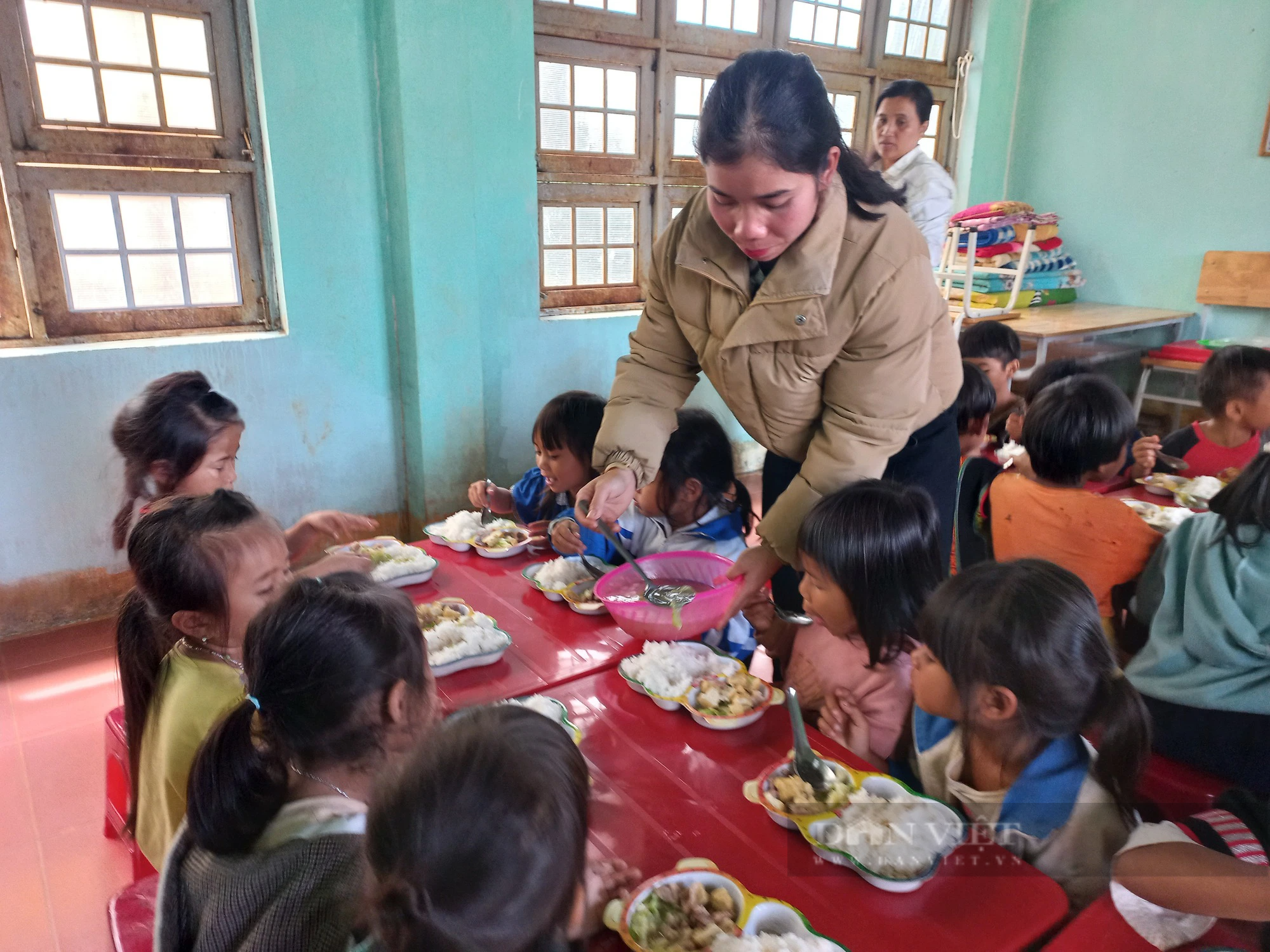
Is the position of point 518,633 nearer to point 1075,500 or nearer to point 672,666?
point 672,666

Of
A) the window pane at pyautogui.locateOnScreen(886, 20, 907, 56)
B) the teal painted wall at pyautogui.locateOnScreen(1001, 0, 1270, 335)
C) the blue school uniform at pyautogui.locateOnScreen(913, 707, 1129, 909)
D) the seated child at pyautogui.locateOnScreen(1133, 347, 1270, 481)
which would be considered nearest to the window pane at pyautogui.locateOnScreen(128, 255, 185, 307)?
the blue school uniform at pyautogui.locateOnScreen(913, 707, 1129, 909)

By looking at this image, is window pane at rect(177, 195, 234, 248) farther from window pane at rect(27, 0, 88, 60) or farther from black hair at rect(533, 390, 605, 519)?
black hair at rect(533, 390, 605, 519)

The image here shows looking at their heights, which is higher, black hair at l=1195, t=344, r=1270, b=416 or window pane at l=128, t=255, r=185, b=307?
window pane at l=128, t=255, r=185, b=307

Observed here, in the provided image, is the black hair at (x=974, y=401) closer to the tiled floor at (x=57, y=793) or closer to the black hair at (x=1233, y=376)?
the black hair at (x=1233, y=376)

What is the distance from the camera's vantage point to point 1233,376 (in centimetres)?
255

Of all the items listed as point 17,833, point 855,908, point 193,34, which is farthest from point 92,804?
point 193,34

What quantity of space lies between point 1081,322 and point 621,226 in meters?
2.55

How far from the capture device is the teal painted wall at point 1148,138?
460cm

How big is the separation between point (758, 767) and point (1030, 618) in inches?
17.3

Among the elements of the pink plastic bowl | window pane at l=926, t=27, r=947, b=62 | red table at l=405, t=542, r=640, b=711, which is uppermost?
window pane at l=926, t=27, r=947, b=62

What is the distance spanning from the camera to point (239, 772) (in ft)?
3.08

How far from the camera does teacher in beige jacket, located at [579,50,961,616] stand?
1291 mm

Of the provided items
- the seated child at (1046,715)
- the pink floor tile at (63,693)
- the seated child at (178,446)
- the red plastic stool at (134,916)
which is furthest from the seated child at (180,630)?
the pink floor tile at (63,693)

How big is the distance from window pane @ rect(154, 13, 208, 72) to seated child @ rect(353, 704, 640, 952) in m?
3.05
